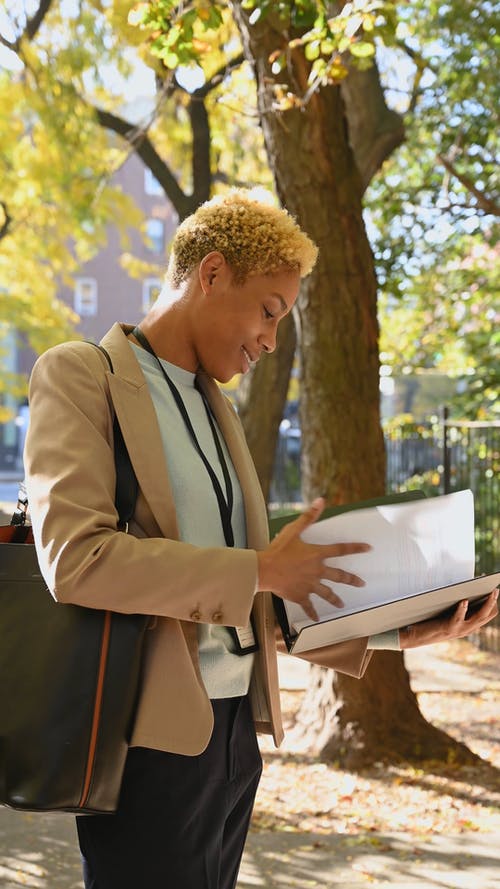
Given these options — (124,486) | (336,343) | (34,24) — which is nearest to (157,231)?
(34,24)

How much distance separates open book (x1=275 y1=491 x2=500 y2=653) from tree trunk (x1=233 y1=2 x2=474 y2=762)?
4.10 metres

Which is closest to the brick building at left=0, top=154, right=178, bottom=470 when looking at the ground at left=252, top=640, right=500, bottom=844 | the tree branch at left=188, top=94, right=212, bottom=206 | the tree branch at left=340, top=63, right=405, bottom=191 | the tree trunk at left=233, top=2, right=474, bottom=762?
the tree branch at left=188, top=94, right=212, bottom=206

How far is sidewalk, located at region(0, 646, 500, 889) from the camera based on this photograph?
4844mm

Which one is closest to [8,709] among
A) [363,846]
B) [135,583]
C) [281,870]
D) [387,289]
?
[135,583]

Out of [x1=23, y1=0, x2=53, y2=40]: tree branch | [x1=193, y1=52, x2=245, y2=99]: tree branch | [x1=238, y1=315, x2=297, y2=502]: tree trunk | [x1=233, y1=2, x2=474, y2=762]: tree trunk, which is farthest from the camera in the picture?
[x1=23, y1=0, x2=53, y2=40]: tree branch

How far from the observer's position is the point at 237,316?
2.41 meters

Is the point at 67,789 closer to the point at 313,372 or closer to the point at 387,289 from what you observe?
the point at 313,372

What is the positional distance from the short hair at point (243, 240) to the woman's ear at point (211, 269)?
0.6 inches

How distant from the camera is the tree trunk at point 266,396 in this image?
33.0 ft

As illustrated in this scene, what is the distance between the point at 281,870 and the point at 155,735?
10.6 ft

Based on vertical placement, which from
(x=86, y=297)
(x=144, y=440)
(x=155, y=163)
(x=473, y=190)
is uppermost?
(x=86, y=297)

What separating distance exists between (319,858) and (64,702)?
11.5ft

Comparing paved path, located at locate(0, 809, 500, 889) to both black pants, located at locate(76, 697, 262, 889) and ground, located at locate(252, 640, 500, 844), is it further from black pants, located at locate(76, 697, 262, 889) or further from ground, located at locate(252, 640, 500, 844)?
black pants, located at locate(76, 697, 262, 889)

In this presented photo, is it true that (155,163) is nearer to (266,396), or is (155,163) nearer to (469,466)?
(266,396)
